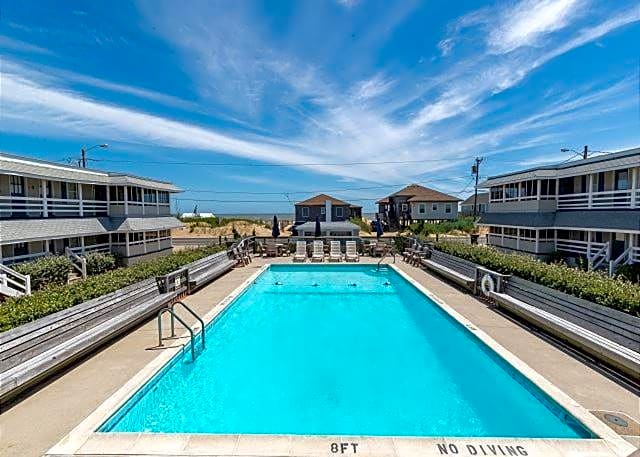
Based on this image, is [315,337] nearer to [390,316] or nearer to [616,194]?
[390,316]

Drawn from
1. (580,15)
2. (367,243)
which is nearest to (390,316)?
(580,15)

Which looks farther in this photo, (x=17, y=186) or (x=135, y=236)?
(x=135, y=236)

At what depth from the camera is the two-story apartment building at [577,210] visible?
13711mm

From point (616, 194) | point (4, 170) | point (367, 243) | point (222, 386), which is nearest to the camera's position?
point (222, 386)

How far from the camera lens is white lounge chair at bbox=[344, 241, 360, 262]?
21.1 metres

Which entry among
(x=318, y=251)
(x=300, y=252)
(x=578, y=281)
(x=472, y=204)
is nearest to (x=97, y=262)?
(x=300, y=252)

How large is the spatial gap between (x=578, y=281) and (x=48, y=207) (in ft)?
67.1

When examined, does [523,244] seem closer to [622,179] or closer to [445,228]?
[622,179]

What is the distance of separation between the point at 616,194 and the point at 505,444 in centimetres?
1544

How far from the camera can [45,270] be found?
13133 millimetres

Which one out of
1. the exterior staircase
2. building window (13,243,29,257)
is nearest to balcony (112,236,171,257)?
building window (13,243,29,257)

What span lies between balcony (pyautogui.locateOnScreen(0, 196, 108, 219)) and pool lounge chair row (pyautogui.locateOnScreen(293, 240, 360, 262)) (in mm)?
11519

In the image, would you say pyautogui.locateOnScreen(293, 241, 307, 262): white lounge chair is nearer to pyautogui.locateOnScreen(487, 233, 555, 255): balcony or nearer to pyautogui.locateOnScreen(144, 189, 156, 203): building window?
pyautogui.locateOnScreen(144, 189, 156, 203): building window

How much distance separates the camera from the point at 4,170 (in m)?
12.5
